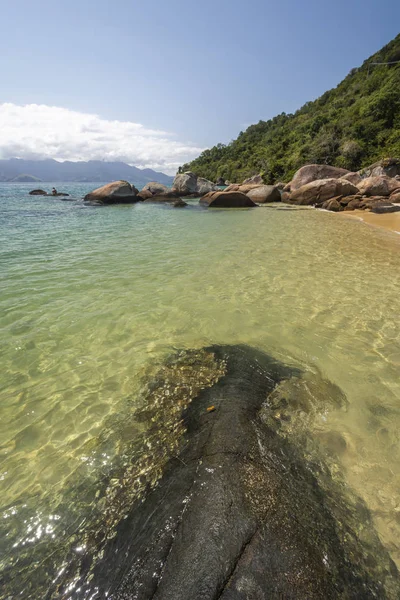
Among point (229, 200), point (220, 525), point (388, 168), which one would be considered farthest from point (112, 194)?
point (220, 525)

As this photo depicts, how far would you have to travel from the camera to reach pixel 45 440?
2.68m

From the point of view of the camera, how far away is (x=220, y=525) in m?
1.74

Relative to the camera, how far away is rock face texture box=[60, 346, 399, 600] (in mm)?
1473

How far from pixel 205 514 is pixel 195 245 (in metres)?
9.70

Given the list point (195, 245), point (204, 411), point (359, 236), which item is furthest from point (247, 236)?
point (204, 411)

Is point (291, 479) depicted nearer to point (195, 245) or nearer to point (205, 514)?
point (205, 514)

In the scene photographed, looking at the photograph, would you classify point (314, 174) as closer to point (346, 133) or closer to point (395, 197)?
point (395, 197)

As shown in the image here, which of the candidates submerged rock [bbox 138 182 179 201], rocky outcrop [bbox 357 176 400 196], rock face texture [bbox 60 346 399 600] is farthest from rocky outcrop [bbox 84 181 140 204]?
rock face texture [bbox 60 346 399 600]

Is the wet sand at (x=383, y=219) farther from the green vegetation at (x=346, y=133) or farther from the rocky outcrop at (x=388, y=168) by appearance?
the green vegetation at (x=346, y=133)

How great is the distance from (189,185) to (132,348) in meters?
35.1

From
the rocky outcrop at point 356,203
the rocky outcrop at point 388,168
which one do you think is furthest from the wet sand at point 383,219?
the rocky outcrop at point 388,168

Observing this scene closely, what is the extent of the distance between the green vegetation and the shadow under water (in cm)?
4260

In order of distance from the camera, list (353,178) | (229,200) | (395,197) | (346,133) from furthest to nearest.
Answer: (346,133) < (353,178) < (229,200) < (395,197)

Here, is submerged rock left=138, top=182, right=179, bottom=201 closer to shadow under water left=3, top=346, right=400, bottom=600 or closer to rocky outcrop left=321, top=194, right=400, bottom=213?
rocky outcrop left=321, top=194, right=400, bottom=213
